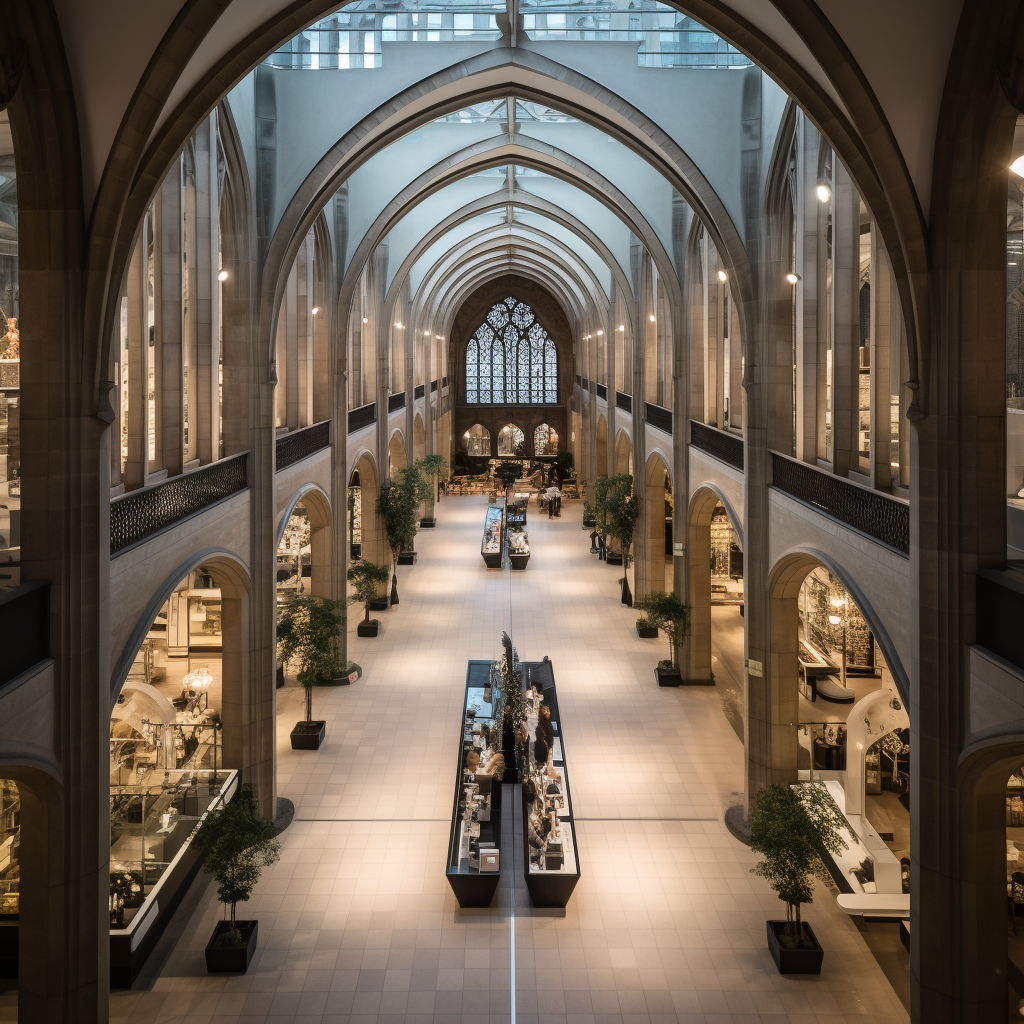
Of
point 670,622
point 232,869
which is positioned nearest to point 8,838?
point 232,869

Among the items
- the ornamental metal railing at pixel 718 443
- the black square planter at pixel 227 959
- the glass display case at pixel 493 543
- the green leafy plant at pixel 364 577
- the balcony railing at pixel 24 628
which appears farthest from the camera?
the glass display case at pixel 493 543

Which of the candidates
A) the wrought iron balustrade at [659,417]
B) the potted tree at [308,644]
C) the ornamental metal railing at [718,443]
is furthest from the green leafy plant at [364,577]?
the ornamental metal railing at [718,443]

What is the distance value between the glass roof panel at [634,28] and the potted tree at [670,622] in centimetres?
812

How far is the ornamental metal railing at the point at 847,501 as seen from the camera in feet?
25.8

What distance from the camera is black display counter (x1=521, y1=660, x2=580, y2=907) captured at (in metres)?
9.82

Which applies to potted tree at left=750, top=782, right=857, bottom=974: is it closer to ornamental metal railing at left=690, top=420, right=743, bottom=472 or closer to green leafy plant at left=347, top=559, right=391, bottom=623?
ornamental metal railing at left=690, top=420, right=743, bottom=472

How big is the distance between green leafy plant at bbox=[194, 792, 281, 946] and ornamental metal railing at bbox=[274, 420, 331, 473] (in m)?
5.47

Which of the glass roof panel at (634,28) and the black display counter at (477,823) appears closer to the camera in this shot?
the black display counter at (477,823)

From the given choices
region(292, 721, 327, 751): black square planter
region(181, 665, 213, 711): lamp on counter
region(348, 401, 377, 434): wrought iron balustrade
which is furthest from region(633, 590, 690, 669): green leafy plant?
region(348, 401, 377, 434): wrought iron balustrade

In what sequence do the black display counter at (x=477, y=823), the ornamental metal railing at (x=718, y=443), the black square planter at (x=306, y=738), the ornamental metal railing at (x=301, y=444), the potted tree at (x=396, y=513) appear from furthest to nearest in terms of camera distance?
1. the potted tree at (x=396, y=513)
2. the black square planter at (x=306, y=738)
3. the ornamental metal railing at (x=301, y=444)
4. the ornamental metal railing at (x=718, y=443)
5. the black display counter at (x=477, y=823)

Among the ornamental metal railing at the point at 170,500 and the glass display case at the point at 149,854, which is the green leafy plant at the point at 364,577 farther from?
the glass display case at the point at 149,854

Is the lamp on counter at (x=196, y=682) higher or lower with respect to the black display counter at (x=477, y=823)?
higher

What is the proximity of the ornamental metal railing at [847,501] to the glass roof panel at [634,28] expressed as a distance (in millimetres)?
5720

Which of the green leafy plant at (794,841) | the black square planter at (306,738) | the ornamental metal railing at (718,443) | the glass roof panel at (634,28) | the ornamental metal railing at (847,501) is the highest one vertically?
the glass roof panel at (634,28)
